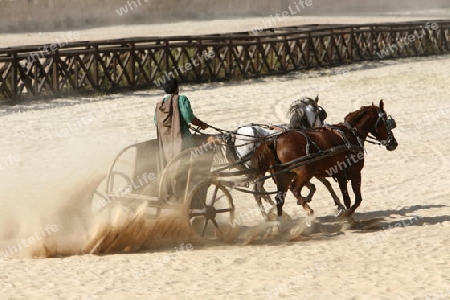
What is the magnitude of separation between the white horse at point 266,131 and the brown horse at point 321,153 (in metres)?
0.15

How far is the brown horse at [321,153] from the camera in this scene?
38.0 feet

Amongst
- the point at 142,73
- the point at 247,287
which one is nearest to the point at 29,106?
the point at 142,73

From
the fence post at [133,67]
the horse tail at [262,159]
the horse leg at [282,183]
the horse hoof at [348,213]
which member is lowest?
the horse hoof at [348,213]

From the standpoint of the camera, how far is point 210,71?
2773 cm

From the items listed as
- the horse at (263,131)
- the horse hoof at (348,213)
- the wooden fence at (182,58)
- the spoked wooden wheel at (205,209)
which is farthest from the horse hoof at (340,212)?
the wooden fence at (182,58)

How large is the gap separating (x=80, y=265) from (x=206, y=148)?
6.61ft

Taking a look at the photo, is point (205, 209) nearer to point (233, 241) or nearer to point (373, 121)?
point (233, 241)

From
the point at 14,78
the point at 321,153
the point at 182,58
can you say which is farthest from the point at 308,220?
the point at 182,58

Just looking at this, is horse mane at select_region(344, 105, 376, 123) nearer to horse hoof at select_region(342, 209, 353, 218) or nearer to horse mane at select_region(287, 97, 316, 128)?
horse mane at select_region(287, 97, 316, 128)

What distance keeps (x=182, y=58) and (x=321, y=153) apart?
16.9 metres

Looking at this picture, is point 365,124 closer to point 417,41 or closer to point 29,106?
point 29,106

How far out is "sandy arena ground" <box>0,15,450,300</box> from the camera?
911cm

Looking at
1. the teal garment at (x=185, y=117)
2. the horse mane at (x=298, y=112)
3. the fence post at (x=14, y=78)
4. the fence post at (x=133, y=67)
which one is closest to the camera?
the teal garment at (x=185, y=117)

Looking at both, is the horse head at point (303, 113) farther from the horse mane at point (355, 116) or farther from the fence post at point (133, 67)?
A: the fence post at point (133, 67)
